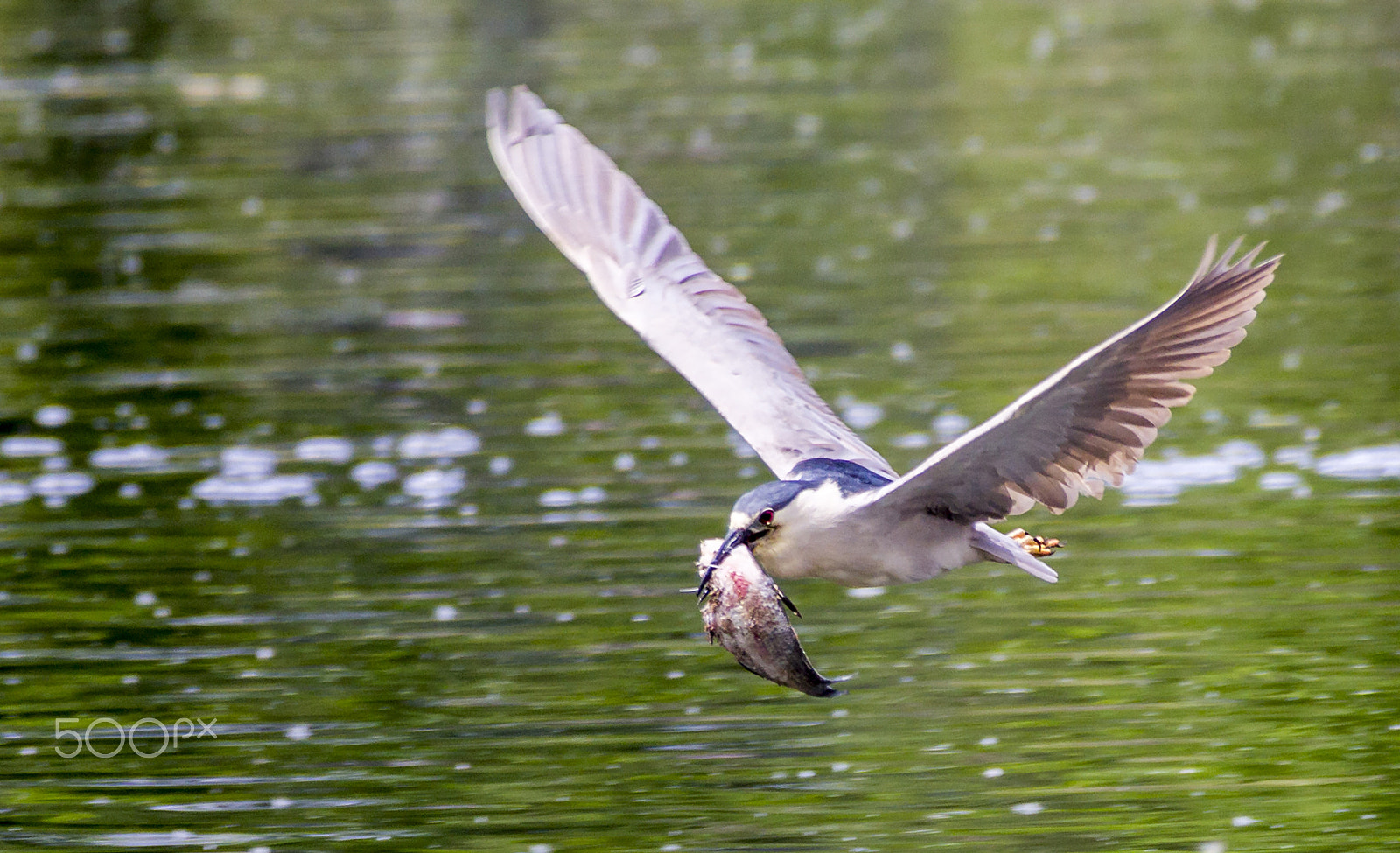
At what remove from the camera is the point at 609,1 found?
3950 cm

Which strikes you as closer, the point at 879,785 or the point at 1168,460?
the point at 879,785

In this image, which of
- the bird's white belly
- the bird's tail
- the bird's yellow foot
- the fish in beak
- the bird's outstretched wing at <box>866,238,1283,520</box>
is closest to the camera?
the fish in beak

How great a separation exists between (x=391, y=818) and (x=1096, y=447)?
9.12ft

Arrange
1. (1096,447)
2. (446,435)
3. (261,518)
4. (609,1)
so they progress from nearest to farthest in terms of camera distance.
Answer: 1. (1096,447)
2. (261,518)
3. (446,435)
4. (609,1)

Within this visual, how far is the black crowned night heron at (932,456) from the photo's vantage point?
6.61 meters


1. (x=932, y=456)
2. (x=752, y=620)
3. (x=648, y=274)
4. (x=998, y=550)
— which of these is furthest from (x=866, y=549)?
(x=648, y=274)

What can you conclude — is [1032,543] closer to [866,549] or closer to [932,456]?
[932,456]

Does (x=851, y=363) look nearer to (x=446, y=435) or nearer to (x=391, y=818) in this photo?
(x=446, y=435)

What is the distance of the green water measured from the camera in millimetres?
8031

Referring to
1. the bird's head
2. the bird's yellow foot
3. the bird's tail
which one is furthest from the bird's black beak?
the bird's yellow foot

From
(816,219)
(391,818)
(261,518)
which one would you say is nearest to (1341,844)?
(391,818)

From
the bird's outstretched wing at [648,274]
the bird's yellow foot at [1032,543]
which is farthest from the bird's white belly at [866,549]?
the bird's outstretched wing at [648,274]

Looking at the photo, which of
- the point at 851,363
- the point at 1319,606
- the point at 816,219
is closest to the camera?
the point at 1319,606

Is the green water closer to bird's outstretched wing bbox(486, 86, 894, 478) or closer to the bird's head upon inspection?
the bird's head
